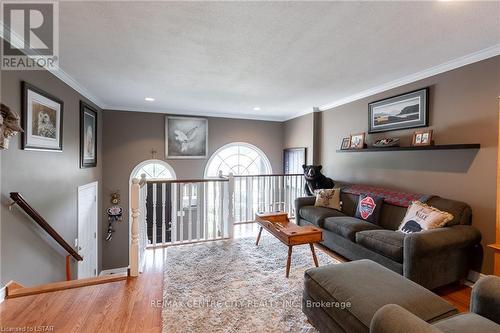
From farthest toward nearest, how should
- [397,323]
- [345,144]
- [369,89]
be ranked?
[345,144] < [369,89] < [397,323]

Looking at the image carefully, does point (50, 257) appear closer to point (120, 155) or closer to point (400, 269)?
point (120, 155)

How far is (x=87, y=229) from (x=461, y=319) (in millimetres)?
4993

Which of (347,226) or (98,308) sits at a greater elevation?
(347,226)

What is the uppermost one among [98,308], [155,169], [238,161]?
[238,161]

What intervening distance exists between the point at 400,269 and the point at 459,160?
1496 mm

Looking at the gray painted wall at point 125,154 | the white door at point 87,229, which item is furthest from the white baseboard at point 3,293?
the gray painted wall at point 125,154

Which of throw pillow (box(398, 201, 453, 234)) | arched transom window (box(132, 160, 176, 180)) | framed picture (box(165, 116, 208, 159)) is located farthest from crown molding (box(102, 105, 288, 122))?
throw pillow (box(398, 201, 453, 234))

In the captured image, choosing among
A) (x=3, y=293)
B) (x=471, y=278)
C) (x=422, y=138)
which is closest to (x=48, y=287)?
(x=3, y=293)

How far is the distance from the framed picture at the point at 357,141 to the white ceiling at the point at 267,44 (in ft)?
2.41

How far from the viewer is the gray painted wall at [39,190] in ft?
6.84

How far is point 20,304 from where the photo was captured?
195 cm

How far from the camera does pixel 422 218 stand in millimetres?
2518

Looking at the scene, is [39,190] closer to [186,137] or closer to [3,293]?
[3,293]

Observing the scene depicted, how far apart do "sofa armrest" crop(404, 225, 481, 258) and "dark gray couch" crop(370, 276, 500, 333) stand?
2.31 feet
